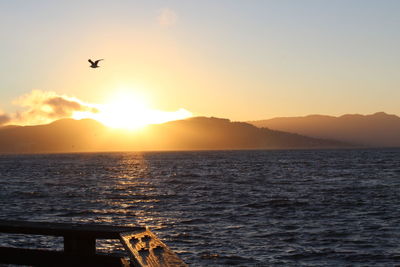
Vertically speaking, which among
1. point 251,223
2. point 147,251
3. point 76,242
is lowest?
point 251,223

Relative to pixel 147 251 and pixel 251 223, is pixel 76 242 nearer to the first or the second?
pixel 147 251

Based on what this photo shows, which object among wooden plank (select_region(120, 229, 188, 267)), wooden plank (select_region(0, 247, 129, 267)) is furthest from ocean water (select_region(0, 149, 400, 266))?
wooden plank (select_region(120, 229, 188, 267))

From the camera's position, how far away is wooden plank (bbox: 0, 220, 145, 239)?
6.73m

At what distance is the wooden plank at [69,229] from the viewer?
6726mm

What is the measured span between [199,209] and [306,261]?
18570mm

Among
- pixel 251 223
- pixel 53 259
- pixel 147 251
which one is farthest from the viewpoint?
pixel 251 223

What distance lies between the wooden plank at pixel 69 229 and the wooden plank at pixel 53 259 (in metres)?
0.27

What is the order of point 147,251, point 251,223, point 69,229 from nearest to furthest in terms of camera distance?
1. point 147,251
2. point 69,229
3. point 251,223

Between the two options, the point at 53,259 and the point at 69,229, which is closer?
the point at 69,229

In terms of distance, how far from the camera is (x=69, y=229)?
273 inches

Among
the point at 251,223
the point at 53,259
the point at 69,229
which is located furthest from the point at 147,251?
the point at 251,223

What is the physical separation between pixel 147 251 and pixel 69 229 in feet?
6.21

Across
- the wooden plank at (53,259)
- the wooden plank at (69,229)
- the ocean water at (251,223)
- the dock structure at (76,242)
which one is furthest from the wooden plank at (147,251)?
the ocean water at (251,223)

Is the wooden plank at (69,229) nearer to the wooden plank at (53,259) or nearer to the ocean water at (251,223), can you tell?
the wooden plank at (53,259)
